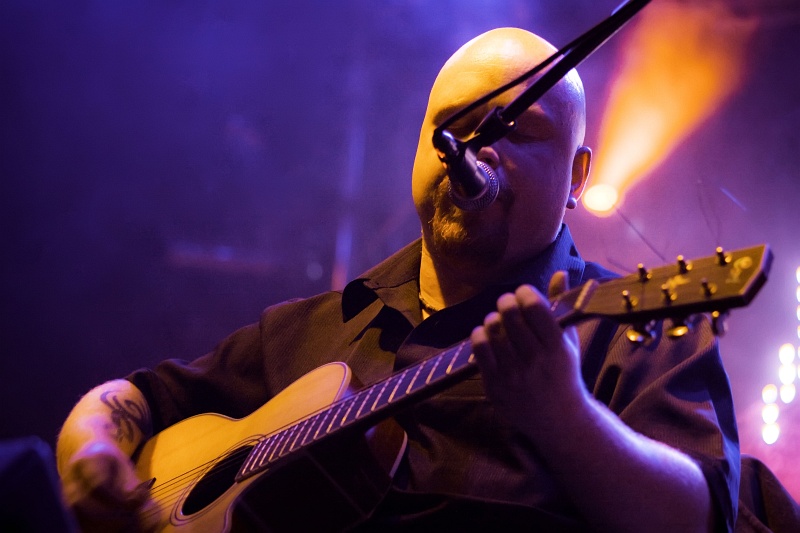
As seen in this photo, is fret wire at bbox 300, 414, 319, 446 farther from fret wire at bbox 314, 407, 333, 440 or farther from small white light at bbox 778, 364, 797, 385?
small white light at bbox 778, 364, 797, 385

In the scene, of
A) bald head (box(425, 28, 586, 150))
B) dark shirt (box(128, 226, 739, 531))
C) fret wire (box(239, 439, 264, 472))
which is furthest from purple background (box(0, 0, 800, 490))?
fret wire (box(239, 439, 264, 472))

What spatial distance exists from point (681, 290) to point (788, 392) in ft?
10.8

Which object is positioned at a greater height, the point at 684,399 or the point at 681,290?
the point at 681,290

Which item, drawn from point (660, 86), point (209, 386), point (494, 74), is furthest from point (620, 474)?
point (660, 86)

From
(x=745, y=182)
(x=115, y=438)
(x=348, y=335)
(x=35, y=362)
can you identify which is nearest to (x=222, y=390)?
(x=115, y=438)

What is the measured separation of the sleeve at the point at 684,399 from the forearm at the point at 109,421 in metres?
1.46

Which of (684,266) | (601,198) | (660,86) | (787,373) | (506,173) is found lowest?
(684,266)

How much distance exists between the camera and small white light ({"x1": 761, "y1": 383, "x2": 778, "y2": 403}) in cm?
388

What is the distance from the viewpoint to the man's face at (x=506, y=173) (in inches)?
78.0

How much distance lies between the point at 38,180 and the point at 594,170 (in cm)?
350

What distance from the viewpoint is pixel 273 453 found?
1562mm

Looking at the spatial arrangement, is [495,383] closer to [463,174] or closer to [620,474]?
[620,474]

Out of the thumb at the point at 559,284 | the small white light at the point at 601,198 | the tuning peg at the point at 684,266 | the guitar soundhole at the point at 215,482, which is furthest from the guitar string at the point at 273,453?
the small white light at the point at 601,198

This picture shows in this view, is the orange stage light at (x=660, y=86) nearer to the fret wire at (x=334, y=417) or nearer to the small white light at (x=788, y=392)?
the small white light at (x=788, y=392)
